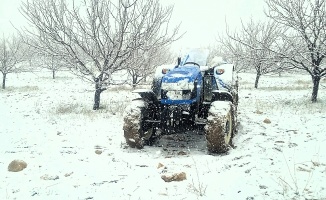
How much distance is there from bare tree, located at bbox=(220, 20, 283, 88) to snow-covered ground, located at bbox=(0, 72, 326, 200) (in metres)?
2.98

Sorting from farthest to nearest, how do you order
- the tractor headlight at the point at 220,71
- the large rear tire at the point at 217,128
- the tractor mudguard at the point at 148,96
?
the tractor headlight at the point at 220,71 < the tractor mudguard at the point at 148,96 < the large rear tire at the point at 217,128

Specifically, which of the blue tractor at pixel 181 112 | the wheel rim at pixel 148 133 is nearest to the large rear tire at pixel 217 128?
the blue tractor at pixel 181 112

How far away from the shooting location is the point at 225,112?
5.25 metres

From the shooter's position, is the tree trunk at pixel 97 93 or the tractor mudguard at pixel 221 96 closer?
the tractor mudguard at pixel 221 96

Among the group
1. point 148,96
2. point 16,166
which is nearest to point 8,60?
point 148,96

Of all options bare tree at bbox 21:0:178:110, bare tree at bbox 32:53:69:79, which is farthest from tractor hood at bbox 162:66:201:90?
bare tree at bbox 32:53:69:79

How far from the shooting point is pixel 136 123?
220 inches

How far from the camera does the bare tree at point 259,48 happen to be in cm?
1030

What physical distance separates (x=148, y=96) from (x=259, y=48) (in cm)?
507

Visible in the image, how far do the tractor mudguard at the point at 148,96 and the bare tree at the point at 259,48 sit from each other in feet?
14.5

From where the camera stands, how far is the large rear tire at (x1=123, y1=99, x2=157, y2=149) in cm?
561

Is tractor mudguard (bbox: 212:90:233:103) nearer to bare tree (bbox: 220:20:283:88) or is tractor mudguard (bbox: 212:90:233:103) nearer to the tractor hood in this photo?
the tractor hood

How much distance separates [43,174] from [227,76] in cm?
420

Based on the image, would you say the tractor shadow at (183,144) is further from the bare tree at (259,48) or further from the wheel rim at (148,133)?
the bare tree at (259,48)
